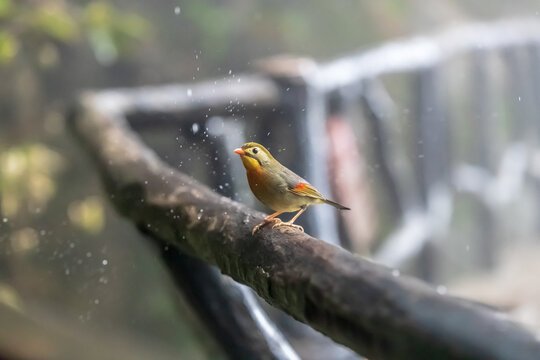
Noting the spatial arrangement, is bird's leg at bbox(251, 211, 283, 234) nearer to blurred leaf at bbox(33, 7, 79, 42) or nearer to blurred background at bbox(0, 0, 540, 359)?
blurred background at bbox(0, 0, 540, 359)

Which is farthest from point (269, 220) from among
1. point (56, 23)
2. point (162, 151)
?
point (56, 23)

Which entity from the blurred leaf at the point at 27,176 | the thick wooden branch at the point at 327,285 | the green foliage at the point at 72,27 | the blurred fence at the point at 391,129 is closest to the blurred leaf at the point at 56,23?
the green foliage at the point at 72,27

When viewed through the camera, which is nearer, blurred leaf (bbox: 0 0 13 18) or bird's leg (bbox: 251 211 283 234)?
bird's leg (bbox: 251 211 283 234)

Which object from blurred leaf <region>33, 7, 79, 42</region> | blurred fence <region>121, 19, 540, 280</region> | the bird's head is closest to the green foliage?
blurred leaf <region>33, 7, 79, 42</region>

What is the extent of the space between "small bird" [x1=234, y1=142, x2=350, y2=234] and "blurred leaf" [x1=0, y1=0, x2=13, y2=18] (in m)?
1.30

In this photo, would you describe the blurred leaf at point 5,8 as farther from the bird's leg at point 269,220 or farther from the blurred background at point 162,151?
the bird's leg at point 269,220

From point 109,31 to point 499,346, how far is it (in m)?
1.96

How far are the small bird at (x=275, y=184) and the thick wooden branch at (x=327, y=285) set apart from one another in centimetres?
3

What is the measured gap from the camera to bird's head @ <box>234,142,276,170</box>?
55cm

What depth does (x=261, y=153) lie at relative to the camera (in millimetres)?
557

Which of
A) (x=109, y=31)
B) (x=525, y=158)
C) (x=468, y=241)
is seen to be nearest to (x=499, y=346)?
(x=525, y=158)

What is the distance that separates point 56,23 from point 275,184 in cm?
166

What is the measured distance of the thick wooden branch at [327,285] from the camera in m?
0.37

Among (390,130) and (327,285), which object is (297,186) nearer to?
(327,285)
